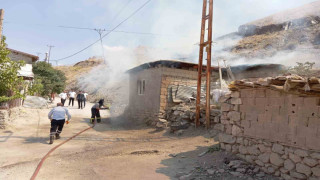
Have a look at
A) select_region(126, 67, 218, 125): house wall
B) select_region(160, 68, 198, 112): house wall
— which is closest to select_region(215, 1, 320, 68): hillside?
select_region(160, 68, 198, 112): house wall

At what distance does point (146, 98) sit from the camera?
1352cm

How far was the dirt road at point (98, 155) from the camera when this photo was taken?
18.7 ft

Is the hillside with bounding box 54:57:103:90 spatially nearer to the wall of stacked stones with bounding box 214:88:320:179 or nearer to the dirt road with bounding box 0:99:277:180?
the dirt road with bounding box 0:99:277:180

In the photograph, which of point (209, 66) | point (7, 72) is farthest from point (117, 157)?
point (7, 72)

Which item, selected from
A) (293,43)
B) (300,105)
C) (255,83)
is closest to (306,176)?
(300,105)

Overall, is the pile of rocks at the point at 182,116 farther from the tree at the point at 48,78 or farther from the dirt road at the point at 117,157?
the tree at the point at 48,78

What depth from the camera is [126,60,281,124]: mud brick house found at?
12258 mm

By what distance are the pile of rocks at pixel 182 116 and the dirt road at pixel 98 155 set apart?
0.59 m

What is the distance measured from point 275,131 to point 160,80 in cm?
752

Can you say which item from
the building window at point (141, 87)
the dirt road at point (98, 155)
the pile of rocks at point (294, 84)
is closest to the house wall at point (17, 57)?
the dirt road at point (98, 155)

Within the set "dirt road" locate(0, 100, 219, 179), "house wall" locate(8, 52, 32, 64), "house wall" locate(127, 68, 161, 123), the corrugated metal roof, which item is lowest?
"dirt road" locate(0, 100, 219, 179)

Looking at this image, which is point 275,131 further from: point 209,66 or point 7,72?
point 7,72

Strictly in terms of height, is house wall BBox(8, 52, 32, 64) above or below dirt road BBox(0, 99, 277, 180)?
above

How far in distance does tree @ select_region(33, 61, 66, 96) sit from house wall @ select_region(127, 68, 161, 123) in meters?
13.5
